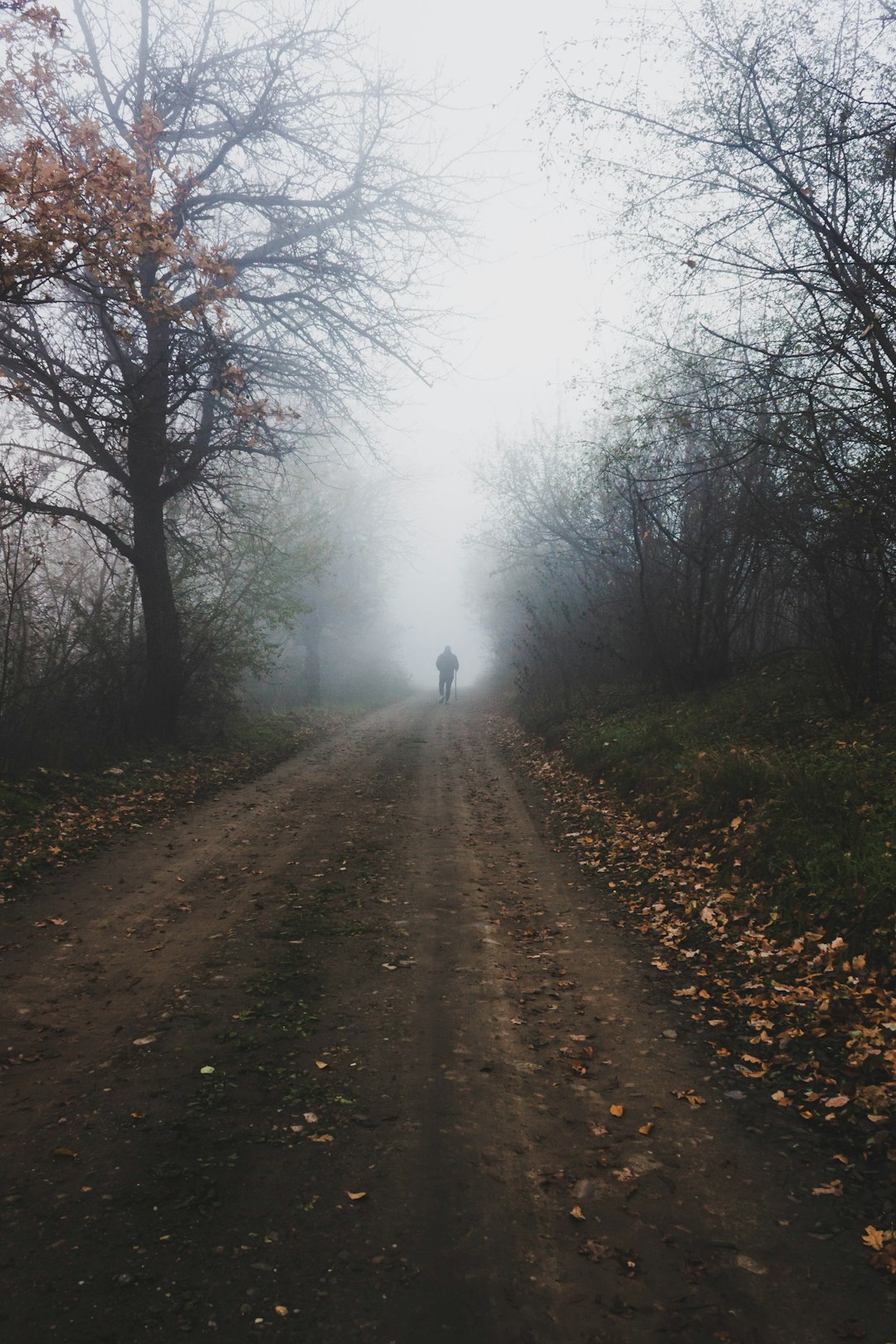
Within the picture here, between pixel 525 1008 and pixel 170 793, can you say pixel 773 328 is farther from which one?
pixel 170 793

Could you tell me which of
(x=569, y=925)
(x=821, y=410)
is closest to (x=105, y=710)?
(x=569, y=925)

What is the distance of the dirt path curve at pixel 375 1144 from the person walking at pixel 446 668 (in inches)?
813

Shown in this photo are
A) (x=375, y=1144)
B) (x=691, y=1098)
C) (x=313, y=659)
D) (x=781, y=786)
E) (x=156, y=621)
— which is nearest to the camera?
(x=375, y=1144)

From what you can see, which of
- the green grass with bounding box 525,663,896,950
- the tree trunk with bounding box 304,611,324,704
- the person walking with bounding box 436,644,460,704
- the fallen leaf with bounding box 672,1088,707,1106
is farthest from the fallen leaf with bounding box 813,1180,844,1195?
the person walking with bounding box 436,644,460,704

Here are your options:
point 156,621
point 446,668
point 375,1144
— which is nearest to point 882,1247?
point 375,1144

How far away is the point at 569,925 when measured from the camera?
19.7 feet

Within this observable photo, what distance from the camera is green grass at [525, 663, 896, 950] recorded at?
530cm

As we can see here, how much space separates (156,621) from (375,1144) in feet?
34.2

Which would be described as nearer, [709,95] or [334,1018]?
[334,1018]

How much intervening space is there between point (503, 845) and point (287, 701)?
15.8 m

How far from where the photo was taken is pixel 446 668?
88.9ft

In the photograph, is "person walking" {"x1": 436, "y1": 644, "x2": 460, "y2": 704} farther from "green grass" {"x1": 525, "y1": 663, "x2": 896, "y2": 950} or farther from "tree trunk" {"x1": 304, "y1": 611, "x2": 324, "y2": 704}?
"green grass" {"x1": 525, "y1": 663, "x2": 896, "y2": 950}

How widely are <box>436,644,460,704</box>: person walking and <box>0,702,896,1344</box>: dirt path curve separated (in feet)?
67.7

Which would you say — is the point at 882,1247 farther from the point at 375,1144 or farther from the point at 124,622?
the point at 124,622
